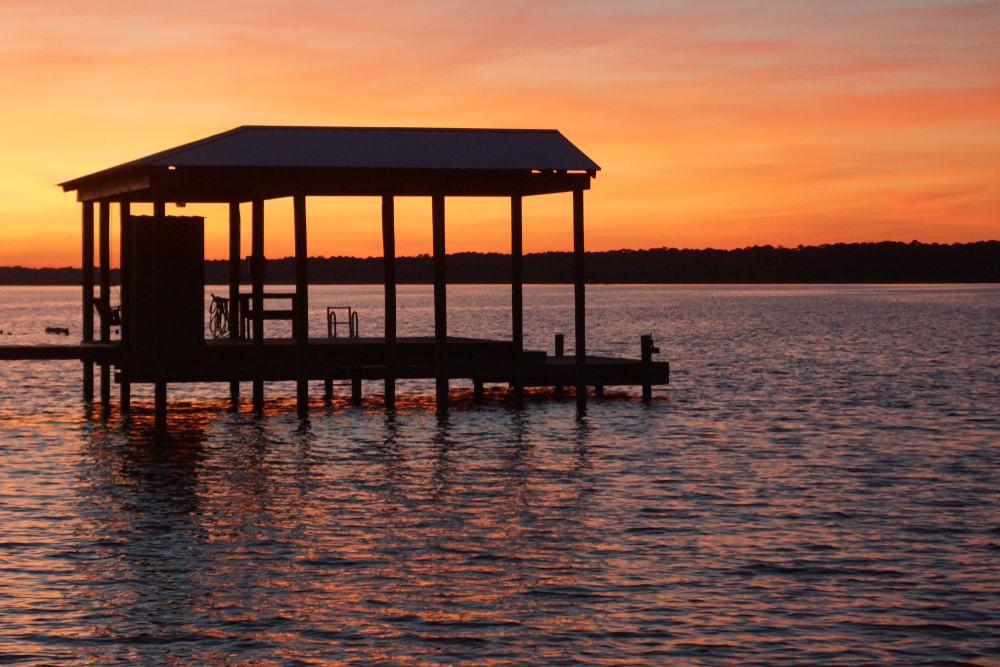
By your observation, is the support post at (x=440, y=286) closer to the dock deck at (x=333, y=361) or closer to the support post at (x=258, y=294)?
the dock deck at (x=333, y=361)

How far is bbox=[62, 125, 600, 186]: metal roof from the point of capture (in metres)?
27.0

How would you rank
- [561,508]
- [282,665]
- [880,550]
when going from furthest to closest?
[561,508]
[880,550]
[282,665]

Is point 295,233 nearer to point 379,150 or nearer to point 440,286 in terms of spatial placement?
point 379,150

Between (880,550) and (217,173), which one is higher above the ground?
(217,173)

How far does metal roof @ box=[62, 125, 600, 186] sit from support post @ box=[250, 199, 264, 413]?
386 cm

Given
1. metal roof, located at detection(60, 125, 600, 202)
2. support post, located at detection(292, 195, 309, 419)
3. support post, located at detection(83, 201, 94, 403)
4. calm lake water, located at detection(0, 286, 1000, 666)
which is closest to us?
calm lake water, located at detection(0, 286, 1000, 666)

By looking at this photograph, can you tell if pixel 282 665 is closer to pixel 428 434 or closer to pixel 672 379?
pixel 428 434

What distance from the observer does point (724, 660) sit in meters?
10.6

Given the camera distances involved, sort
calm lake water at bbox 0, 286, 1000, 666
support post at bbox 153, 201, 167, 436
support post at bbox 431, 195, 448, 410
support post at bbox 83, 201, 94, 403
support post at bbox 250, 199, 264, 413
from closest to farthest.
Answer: calm lake water at bbox 0, 286, 1000, 666 → support post at bbox 153, 201, 167, 436 → support post at bbox 431, 195, 448, 410 → support post at bbox 250, 199, 264, 413 → support post at bbox 83, 201, 94, 403

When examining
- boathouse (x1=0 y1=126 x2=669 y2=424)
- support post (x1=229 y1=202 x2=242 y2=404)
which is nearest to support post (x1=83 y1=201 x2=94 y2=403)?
boathouse (x1=0 y1=126 x2=669 y2=424)

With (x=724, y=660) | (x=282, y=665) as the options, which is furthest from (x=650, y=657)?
(x=282, y=665)

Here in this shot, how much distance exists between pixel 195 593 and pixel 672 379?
1439 inches

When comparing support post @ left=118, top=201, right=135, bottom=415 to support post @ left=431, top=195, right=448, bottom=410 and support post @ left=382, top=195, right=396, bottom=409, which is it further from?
support post @ left=431, top=195, right=448, bottom=410

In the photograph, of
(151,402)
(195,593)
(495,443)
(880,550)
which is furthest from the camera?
(151,402)
